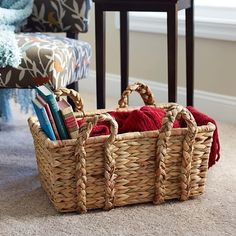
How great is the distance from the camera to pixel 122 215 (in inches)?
59.2

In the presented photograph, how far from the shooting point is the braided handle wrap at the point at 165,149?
147cm

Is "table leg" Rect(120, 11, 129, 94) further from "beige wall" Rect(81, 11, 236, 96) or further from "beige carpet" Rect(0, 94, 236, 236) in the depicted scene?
"beige carpet" Rect(0, 94, 236, 236)

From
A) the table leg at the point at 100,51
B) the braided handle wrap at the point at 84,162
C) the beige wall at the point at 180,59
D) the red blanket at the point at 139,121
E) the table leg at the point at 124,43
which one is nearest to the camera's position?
the braided handle wrap at the point at 84,162

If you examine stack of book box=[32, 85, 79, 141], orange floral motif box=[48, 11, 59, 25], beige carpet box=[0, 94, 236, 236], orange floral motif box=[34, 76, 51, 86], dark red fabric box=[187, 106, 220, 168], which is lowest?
beige carpet box=[0, 94, 236, 236]

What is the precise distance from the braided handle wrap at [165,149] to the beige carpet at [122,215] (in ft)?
0.14

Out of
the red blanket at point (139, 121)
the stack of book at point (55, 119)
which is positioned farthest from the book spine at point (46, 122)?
the red blanket at point (139, 121)

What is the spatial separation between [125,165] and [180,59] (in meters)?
1.13

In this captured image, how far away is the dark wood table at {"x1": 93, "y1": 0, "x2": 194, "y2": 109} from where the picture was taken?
1784 millimetres

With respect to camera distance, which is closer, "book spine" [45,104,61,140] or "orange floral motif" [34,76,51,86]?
"book spine" [45,104,61,140]

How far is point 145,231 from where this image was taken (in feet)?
4.65

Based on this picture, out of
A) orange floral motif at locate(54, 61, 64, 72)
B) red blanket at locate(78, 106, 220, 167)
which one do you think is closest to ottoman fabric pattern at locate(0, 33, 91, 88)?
orange floral motif at locate(54, 61, 64, 72)

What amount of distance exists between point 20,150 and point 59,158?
636 millimetres

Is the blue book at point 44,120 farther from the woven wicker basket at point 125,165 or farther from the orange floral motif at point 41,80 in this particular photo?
the orange floral motif at point 41,80

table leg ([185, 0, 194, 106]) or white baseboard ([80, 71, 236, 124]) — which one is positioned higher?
table leg ([185, 0, 194, 106])
